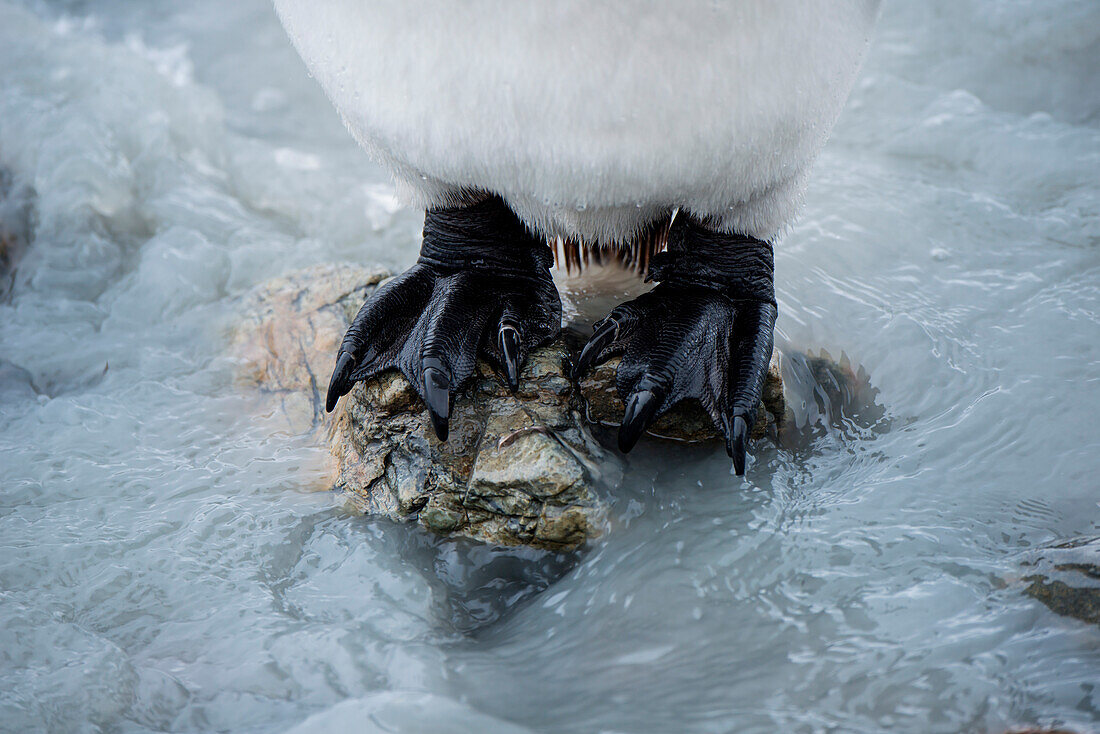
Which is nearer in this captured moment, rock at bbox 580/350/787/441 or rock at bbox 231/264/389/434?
rock at bbox 580/350/787/441

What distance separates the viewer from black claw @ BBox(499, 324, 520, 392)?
149cm

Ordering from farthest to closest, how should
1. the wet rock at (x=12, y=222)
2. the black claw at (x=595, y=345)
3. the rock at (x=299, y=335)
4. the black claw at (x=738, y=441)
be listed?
the wet rock at (x=12, y=222)
the rock at (x=299, y=335)
the black claw at (x=595, y=345)
the black claw at (x=738, y=441)

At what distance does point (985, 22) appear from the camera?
3453 mm

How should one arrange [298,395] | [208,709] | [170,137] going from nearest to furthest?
[208,709], [298,395], [170,137]

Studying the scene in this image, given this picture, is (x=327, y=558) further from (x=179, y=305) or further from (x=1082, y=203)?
(x=1082, y=203)

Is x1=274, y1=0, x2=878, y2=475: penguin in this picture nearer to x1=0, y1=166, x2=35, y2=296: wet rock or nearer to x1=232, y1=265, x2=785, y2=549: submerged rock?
x1=232, y1=265, x2=785, y2=549: submerged rock

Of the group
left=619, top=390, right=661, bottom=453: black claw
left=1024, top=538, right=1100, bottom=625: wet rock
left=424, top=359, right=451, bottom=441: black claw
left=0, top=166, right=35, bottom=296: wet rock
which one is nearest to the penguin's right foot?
left=424, top=359, right=451, bottom=441: black claw

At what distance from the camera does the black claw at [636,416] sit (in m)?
1.42

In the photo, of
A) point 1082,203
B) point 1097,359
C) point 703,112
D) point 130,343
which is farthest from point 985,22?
point 130,343

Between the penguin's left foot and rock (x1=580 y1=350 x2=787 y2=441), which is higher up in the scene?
the penguin's left foot

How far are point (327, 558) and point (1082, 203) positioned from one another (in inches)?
89.4

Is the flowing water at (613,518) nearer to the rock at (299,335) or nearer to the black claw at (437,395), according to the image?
the rock at (299,335)

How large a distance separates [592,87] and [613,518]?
0.71 m

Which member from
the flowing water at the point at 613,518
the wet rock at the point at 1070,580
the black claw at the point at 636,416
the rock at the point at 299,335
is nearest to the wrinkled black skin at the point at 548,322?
the black claw at the point at 636,416
